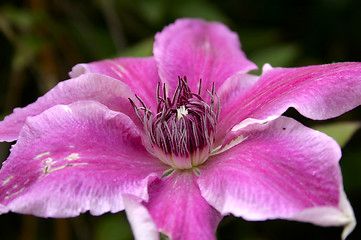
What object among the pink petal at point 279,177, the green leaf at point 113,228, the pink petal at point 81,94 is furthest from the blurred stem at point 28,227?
the pink petal at point 279,177

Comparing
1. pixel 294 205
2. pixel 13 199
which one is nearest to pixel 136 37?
pixel 13 199

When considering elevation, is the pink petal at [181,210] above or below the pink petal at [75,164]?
below

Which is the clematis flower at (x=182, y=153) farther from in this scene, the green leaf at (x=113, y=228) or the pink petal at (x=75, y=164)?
the green leaf at (x=113, y=228)

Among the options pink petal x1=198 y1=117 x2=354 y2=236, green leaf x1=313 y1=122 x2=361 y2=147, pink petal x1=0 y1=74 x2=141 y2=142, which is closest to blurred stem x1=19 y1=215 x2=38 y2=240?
pink petal x1=0 y1=74 x2=141 y2=142

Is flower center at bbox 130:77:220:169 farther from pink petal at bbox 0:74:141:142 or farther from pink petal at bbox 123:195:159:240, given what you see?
pink petal at bbox 123:195:159:240

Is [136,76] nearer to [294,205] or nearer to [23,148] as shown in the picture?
[23,148]

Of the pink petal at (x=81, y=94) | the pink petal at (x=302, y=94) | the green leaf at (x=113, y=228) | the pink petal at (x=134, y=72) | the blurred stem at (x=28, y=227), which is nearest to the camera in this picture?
the pink petal at (x=302, y=94)

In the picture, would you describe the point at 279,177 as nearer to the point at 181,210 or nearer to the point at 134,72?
the point at 181,210

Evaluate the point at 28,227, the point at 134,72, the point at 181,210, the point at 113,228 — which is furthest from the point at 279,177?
the point at 28,227
